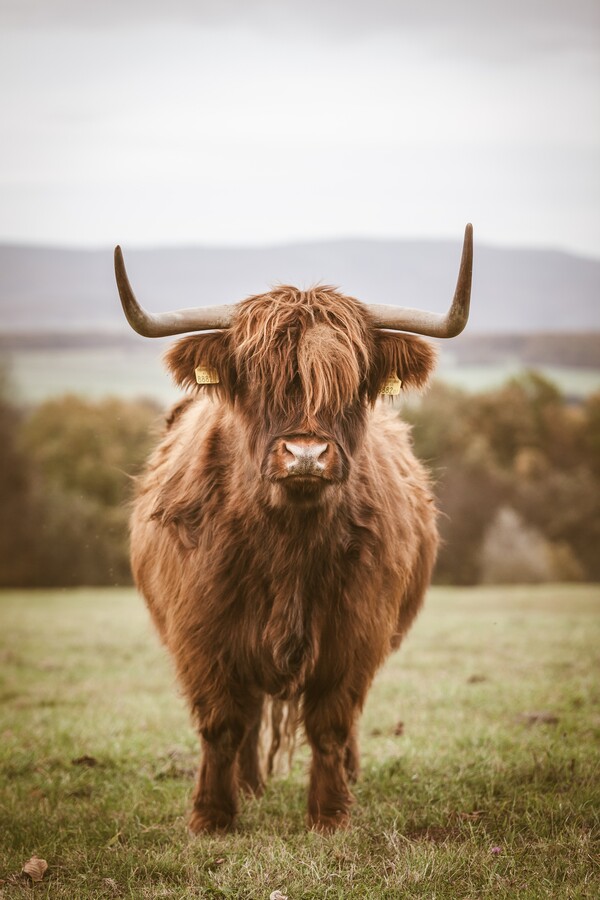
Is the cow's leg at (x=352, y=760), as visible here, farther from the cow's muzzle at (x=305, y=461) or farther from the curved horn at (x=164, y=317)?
the curved horn at (x=164, y=317)

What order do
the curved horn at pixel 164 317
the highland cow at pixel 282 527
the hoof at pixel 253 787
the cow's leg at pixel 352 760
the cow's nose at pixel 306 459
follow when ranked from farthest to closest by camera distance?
1. the cow's leg at pixel 352 760
2. the hoof at pixel 253 787
3. the highland cow at pixel 282 527
4. the curved horn at pixel 164 317
5. the cow's nose at pixel 306 459

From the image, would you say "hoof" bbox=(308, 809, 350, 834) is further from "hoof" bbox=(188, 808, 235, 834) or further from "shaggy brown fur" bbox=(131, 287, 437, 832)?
"hoof" bbox=(188, 808, 235, 834)

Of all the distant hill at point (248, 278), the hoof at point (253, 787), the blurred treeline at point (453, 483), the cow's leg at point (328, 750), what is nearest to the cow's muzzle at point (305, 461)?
the cow's leg at point (328, 750)

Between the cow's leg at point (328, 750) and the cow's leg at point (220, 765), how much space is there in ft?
1.06

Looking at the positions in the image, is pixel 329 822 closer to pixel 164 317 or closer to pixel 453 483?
pixel 164 317

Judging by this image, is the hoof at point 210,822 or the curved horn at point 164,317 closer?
the curved horn at point 164,317

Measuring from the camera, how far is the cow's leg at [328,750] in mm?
4250

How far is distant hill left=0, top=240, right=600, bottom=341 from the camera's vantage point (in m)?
51.1

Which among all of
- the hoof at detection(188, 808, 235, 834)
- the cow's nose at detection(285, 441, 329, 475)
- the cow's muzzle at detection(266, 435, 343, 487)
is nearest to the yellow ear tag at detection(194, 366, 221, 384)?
the cow's muzzle at detection(266, 435, 343, 487)

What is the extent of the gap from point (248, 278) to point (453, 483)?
25034mm

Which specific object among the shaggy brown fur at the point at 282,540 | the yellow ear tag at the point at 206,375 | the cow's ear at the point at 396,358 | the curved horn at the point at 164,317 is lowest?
the shaggy brown fur at the point at 282,540

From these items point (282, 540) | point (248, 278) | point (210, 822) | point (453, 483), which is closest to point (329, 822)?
point (210, 822)

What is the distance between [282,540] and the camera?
399 cm

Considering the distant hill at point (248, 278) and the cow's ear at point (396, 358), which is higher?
the distant hill at point (248, 278)
